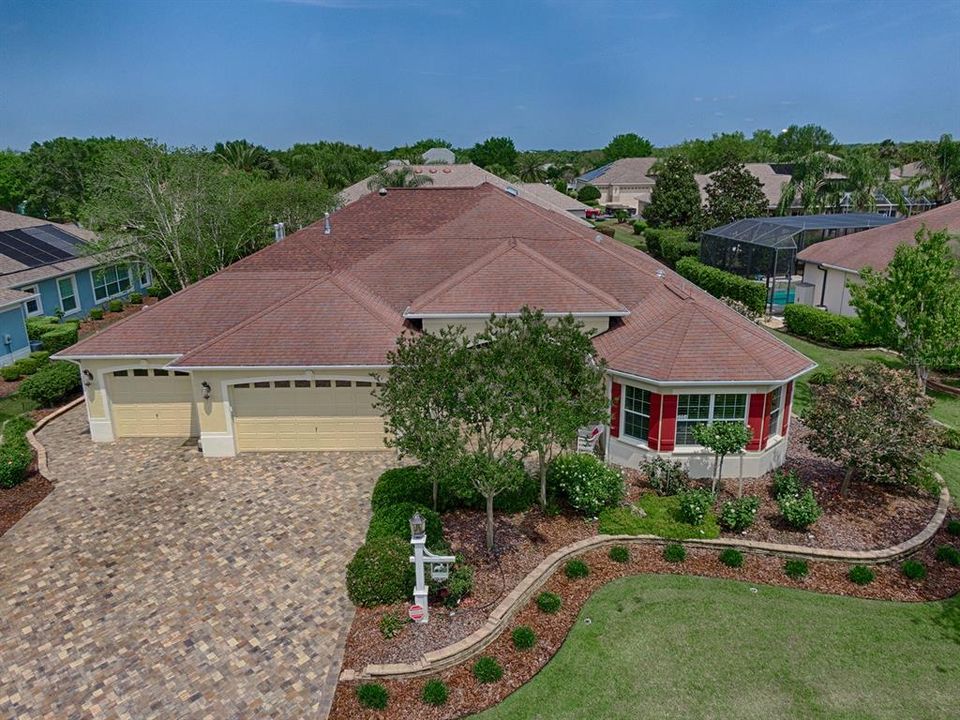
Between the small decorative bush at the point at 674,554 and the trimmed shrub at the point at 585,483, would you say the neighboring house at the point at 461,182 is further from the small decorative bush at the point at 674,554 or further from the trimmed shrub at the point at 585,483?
the small decorative bush at the point at 674,554

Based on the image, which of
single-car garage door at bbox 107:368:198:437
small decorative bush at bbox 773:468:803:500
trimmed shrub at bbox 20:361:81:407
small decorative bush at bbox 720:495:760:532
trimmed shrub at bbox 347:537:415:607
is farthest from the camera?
trimmed shrub at bbox 20:361:81:407

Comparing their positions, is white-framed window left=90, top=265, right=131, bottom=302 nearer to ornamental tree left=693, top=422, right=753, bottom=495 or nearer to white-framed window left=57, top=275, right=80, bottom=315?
white-framed window left=57, top=275, right=80, bottom=315

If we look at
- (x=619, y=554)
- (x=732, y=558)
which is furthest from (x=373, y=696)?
(x=732, y=558)

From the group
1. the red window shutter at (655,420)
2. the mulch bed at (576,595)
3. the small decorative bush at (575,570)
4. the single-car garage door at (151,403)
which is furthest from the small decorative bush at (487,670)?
the single-car garage door at (151,403)

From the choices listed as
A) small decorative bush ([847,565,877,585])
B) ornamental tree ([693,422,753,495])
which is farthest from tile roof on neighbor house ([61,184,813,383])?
small decorative bush ([847,565,877,585])

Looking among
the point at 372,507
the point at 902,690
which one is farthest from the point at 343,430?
the point at 902,690

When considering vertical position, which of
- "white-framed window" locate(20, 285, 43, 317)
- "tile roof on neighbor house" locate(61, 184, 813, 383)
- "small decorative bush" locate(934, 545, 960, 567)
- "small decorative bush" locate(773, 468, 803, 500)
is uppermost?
"tile roof on neighbor house" locate(61, 184, 813, 383)

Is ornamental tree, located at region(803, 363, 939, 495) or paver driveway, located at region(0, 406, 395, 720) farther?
ornamental tree, located at region(803, 363, 939, 495)

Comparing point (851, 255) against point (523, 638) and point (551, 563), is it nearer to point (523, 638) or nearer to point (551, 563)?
point (551, 563)

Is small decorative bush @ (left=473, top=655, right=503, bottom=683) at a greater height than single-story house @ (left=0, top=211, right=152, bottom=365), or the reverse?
single-story house @ (left=0, top=211, right=152, bottom=365)
